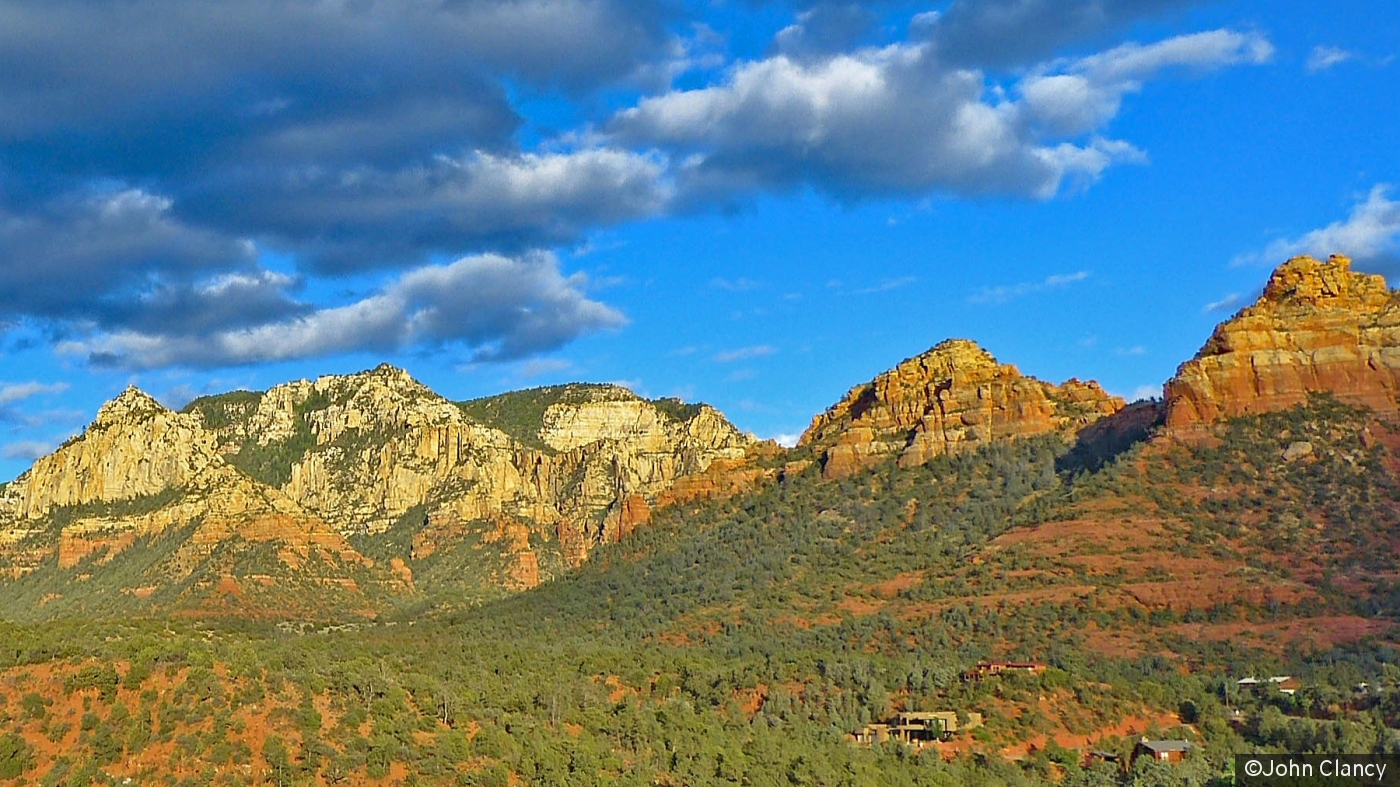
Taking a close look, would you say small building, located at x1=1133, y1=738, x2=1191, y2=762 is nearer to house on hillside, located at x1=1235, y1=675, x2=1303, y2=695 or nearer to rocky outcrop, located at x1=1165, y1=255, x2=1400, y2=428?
house on hillside, located at x1=1235, y1=675, x2=1303, y2=695

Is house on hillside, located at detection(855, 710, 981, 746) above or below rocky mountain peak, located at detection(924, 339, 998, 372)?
below

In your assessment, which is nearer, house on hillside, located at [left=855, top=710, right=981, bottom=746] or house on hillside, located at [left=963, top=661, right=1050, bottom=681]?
house on hillside, located at [left=855, top=710, right=981, bottom=746]

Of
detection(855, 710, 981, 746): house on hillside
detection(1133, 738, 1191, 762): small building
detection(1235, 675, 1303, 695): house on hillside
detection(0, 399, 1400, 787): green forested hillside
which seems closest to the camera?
detection(0, 399, 1400, 787): green forested hillside

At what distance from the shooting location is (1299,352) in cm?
11456

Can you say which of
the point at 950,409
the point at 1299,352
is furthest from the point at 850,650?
the point at 950,409

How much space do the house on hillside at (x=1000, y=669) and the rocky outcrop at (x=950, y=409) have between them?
45371mm

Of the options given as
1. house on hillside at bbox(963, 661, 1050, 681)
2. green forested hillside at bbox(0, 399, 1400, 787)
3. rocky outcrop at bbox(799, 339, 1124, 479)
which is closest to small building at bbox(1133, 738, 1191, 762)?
green forested hillside at bbox(0, 399, 1400, 787)

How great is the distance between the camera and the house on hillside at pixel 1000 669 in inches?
3342

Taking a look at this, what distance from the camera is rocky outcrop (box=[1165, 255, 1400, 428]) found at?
370 feet

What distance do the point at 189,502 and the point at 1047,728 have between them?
13222cm

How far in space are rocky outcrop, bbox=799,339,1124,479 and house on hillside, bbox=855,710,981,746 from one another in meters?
56.1

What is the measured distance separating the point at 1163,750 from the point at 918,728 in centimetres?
1100

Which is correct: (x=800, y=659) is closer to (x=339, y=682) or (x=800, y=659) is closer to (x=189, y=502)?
(x=339, y=682)

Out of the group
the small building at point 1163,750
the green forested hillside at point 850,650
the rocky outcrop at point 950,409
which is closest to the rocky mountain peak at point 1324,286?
the green forested hillside at point 850,650
